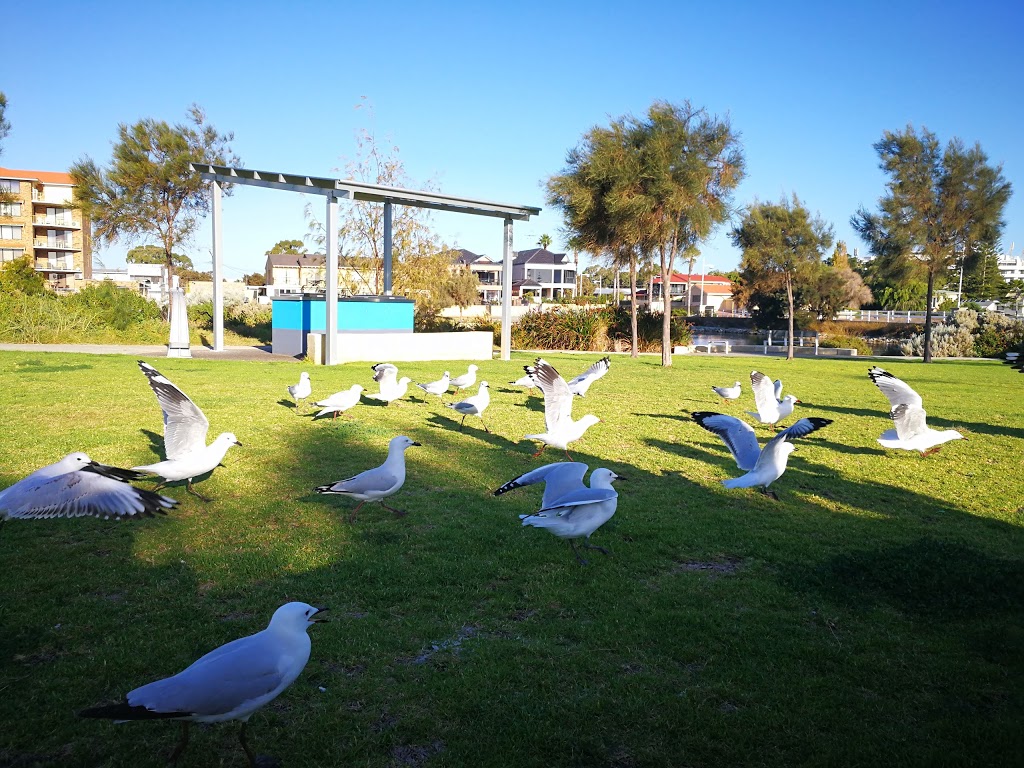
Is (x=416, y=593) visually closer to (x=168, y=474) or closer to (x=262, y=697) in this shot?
(x=262, y=697)

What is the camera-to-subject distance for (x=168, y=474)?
662 cm

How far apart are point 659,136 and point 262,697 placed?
2316cm

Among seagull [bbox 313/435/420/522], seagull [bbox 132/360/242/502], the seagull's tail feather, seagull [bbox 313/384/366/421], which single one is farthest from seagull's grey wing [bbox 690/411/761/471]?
the seagull's tail feather

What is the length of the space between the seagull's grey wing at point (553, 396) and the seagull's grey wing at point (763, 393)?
3.65 metres

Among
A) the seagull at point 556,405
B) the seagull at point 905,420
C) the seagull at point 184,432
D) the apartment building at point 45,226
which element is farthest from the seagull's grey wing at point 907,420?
the apartment building at point 45,226

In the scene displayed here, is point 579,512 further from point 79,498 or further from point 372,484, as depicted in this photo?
point 79,498

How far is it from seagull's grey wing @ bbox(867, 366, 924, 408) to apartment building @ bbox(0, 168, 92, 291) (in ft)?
227

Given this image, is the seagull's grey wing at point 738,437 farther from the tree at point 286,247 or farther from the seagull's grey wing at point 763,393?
the tree at point 286,247

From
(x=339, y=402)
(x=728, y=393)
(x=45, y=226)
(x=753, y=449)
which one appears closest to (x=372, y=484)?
(x=753, y=449)

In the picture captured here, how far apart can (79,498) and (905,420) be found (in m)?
9.37

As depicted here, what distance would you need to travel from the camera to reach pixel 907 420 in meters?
9.69

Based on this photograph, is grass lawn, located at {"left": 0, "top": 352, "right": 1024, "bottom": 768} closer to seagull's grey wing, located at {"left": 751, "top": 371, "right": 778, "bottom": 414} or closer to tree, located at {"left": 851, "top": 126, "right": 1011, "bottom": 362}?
seagull's grey wing, located at {"left": 751, "top": 371, "right": 778, "bottom": 414}

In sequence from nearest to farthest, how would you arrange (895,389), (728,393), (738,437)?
(738,437) → (895,389) → (728,393)

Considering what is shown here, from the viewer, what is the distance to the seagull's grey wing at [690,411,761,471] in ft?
26.2
